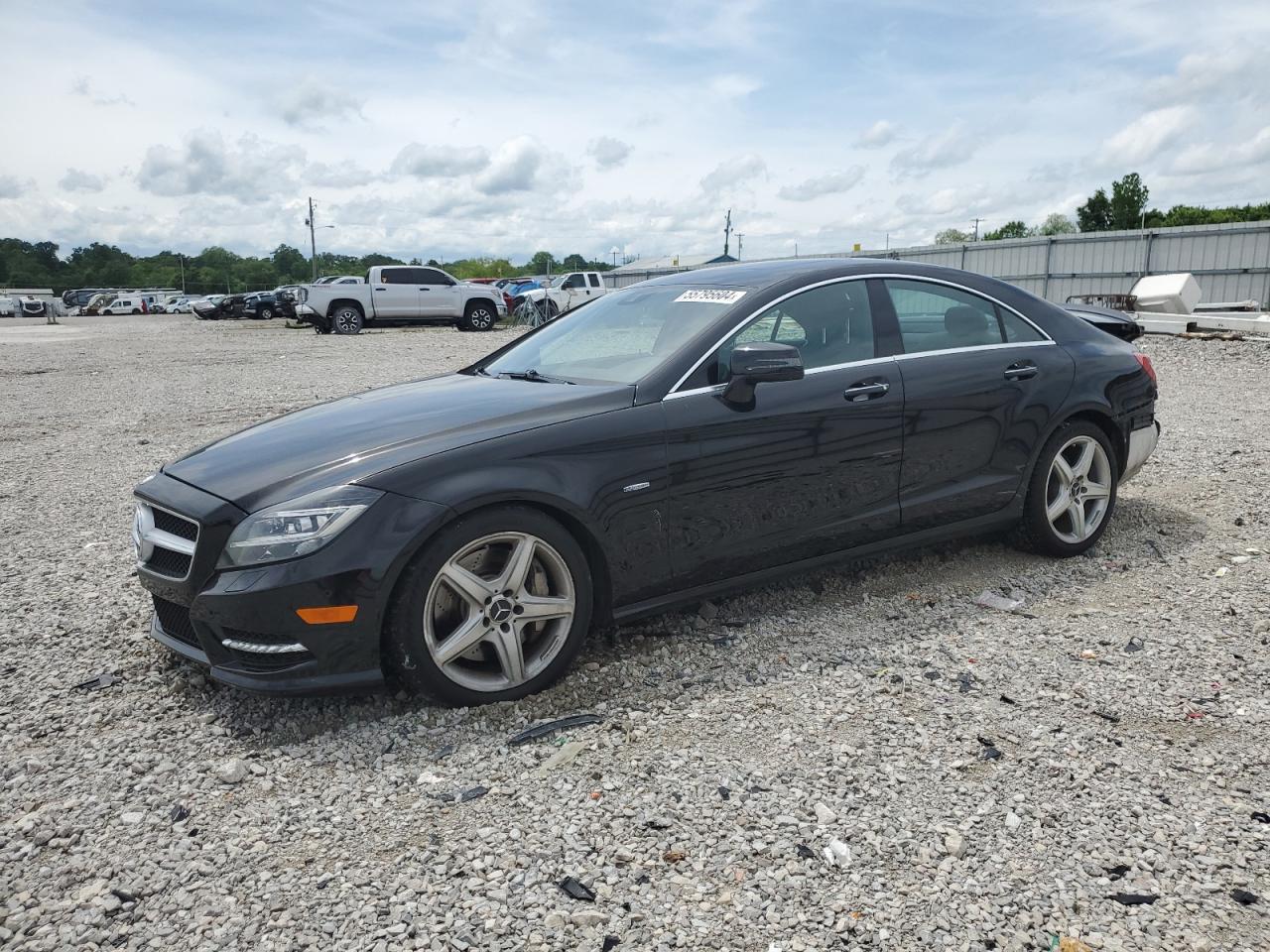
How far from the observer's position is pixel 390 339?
22.9 m

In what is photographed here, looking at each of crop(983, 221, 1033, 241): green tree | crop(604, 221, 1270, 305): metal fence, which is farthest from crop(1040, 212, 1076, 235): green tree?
crop(604, 221, 1270, 305): metal fence

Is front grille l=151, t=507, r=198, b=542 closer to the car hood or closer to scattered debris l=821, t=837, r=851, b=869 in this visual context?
the car hood

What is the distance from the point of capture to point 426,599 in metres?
3.24

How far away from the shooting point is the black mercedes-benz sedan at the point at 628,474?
10.5 feet

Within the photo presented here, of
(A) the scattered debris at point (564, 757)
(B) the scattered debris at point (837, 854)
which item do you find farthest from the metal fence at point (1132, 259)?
(B) the scattered debris at point (837, 854)

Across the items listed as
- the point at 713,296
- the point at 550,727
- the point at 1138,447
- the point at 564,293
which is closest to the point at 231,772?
the point at 550,727

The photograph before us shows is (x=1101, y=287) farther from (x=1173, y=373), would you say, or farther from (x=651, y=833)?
(x=651, y=833)

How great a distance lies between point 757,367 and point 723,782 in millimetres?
1575

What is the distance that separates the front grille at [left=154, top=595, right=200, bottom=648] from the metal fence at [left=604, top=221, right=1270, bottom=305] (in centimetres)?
1848

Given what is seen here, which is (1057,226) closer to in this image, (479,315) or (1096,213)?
(1096,213)

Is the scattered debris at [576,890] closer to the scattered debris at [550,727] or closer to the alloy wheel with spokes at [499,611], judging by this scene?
the scattered debris at [550,727]

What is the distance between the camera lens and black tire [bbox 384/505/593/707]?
10.6 ft

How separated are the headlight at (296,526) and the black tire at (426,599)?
0.89 feet

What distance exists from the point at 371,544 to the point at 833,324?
89.9 inches
